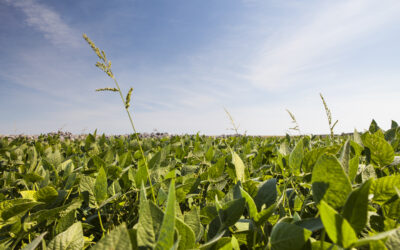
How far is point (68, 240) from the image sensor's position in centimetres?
85

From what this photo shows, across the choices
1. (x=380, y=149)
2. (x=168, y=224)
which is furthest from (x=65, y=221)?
(x=380, y=149)

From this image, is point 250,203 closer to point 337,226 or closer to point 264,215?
point 264,215

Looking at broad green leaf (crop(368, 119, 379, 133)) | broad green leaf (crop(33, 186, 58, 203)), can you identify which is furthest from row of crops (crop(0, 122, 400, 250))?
broad green leaf (crop(368, 119, 379, 133))

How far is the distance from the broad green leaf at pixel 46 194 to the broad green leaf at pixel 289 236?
104 cm

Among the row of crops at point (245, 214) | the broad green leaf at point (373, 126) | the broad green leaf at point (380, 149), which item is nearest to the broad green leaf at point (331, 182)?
the row of crops at point (245, 214)

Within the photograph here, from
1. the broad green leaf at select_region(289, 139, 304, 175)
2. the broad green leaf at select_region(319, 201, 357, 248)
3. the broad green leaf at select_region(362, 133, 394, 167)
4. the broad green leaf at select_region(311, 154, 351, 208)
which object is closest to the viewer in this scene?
the broad green leaf at select_region(319, 201, 357, 248)

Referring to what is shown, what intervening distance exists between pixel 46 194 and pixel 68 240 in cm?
44

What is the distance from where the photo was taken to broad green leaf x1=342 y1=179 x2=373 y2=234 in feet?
1.89

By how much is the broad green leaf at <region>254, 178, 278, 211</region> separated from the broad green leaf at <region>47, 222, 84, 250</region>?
0.73m

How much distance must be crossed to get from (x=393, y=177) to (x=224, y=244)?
671 millimetres

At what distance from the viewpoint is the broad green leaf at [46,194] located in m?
1.15

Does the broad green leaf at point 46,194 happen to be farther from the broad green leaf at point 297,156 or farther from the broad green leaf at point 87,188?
the broad green leaf at point 297,156

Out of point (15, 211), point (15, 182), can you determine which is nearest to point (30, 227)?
point (15, 211)

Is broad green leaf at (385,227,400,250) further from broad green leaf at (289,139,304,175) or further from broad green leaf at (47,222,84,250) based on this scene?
broad green leaf at (47,222,84,250)
